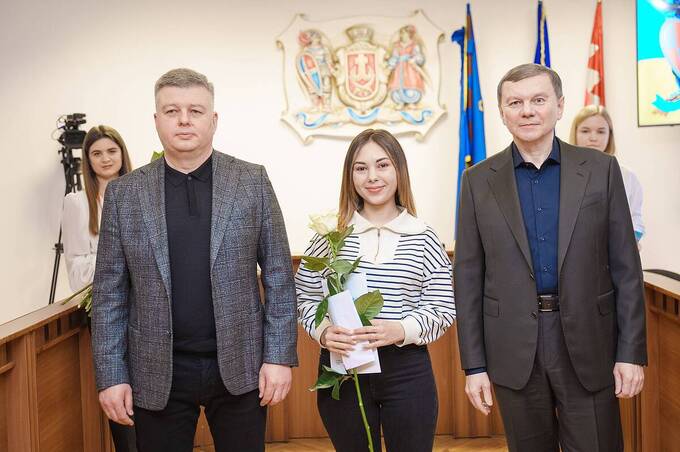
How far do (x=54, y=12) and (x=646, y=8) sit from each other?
13.8 ft

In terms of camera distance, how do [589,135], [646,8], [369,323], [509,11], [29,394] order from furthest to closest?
1. [509,11]
2. [646,8]
3. [589,135]
4. [29,394]
5. [369,323]

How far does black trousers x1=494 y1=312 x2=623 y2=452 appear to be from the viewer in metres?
1.88

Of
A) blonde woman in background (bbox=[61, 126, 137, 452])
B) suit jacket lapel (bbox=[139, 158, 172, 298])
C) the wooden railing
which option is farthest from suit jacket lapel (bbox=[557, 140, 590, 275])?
blonde woman in background (bbox=[61, 126, 137, 452])

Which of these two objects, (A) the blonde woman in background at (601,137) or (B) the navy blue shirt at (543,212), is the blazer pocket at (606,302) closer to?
(B) the navy blue shirt at (543,212)

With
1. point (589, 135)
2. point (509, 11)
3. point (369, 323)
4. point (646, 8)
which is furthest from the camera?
point (509, 11)

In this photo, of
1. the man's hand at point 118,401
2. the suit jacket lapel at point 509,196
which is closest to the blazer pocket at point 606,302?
the suit jacket lapel at point 509,196

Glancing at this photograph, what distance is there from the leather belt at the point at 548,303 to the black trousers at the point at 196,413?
31.7 inches

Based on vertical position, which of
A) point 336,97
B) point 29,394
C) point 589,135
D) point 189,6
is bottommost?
point 29,394

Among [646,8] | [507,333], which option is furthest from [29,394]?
[646,8]

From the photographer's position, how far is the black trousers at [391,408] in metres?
1.99

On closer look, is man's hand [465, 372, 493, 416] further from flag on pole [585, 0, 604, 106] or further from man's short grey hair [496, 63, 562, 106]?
flag on pole [585, 0, 604, 106]

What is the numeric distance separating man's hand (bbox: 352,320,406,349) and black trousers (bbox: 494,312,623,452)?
32cm

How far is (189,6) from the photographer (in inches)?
208

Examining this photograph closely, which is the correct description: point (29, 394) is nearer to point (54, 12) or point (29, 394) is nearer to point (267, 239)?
point (267, 239)
